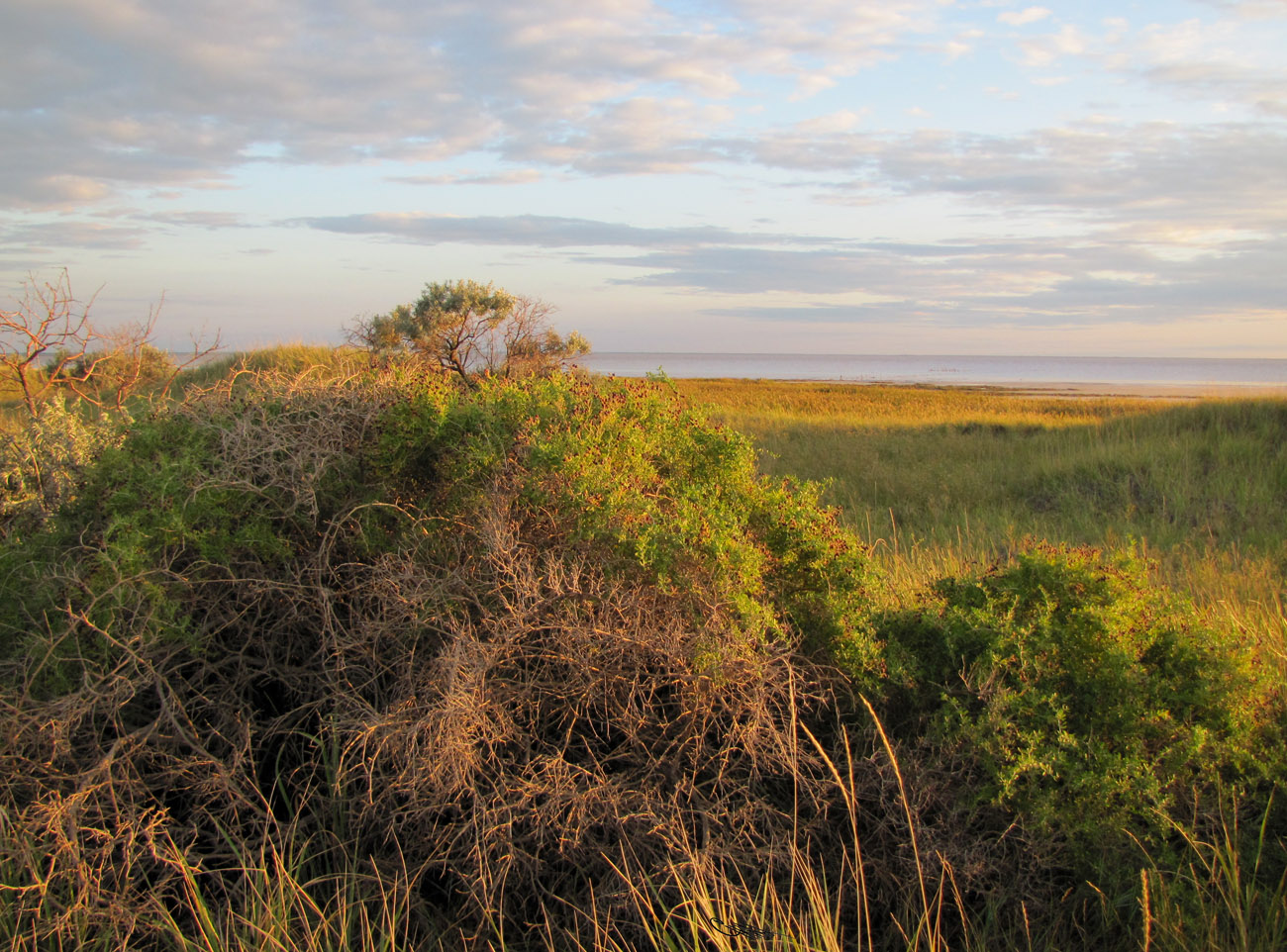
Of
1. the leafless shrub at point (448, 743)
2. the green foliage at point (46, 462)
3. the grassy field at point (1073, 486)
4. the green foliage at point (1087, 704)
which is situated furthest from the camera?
the grassy field at point (1073, 486)

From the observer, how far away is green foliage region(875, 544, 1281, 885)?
2.98 meters

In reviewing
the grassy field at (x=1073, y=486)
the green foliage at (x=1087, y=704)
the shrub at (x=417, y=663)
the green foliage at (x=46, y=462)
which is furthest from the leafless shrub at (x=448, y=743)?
the grassy field at (x=1073, y=486)

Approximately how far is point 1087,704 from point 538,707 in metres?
2.14

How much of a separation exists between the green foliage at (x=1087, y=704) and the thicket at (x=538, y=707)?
15 millimetres

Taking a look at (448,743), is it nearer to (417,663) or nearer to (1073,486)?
(417,663)

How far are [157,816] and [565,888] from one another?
4.66 feet

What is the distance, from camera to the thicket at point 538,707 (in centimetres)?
278

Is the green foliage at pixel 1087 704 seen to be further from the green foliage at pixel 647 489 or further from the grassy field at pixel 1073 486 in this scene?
the grassy field at pixel 1073 486

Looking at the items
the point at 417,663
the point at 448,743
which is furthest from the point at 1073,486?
the point at 448,743

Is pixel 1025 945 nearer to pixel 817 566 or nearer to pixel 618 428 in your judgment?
pixel 817 566

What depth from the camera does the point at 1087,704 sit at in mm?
3250

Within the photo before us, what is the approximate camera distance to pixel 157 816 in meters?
2.83

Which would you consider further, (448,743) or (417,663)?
(417,663)

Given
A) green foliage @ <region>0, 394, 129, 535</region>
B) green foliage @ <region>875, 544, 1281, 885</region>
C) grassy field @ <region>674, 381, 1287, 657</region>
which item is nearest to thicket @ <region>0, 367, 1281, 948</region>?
green foliage @ <region>875, 544, 1281, 885</region>
